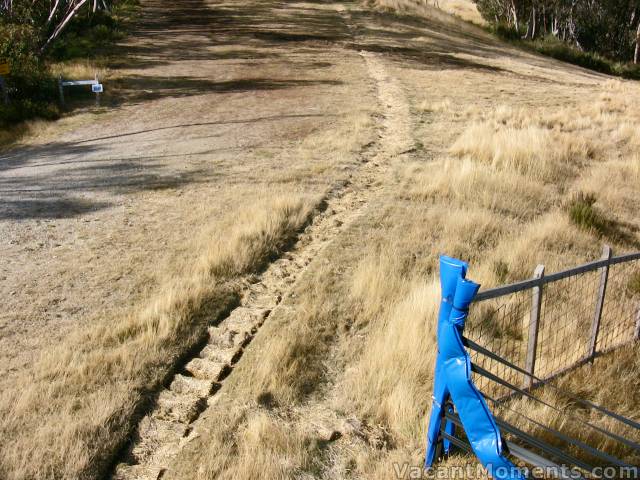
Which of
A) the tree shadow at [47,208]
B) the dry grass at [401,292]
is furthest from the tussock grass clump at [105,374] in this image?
the tree shadow at [47,208]

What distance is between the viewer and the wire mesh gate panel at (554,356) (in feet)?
12.7

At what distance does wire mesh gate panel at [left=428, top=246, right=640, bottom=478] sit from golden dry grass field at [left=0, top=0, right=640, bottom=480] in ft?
1.34

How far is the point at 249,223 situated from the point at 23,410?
162 inches

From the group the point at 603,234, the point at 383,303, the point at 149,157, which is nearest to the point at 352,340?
the point at 383,303

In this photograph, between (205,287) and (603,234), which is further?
(603,234)

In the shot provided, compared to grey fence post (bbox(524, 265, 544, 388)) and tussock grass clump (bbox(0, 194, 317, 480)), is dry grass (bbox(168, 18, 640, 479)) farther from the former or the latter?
tussock grass clump (bbox(0, 194, 317, 480))

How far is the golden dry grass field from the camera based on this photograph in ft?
14.6

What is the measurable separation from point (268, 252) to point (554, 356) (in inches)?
138

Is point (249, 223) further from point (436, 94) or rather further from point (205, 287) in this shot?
point (436, 94)

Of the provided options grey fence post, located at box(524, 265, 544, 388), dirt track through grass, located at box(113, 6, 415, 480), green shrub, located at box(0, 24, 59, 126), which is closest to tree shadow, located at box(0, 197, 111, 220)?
dirt track through grass, located at box(113, 6, 415, 480)

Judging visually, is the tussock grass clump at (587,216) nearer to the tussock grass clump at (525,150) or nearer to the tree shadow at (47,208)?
the tussock grass clump at (525,150)

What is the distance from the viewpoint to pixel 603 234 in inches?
A: 354

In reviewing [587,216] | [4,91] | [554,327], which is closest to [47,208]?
[554,327]

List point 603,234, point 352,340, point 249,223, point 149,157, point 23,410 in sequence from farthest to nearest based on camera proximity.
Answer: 1. point 149,157
2. point 603,234
3. point 249,223
4. point 352,340
5. point 23,410
